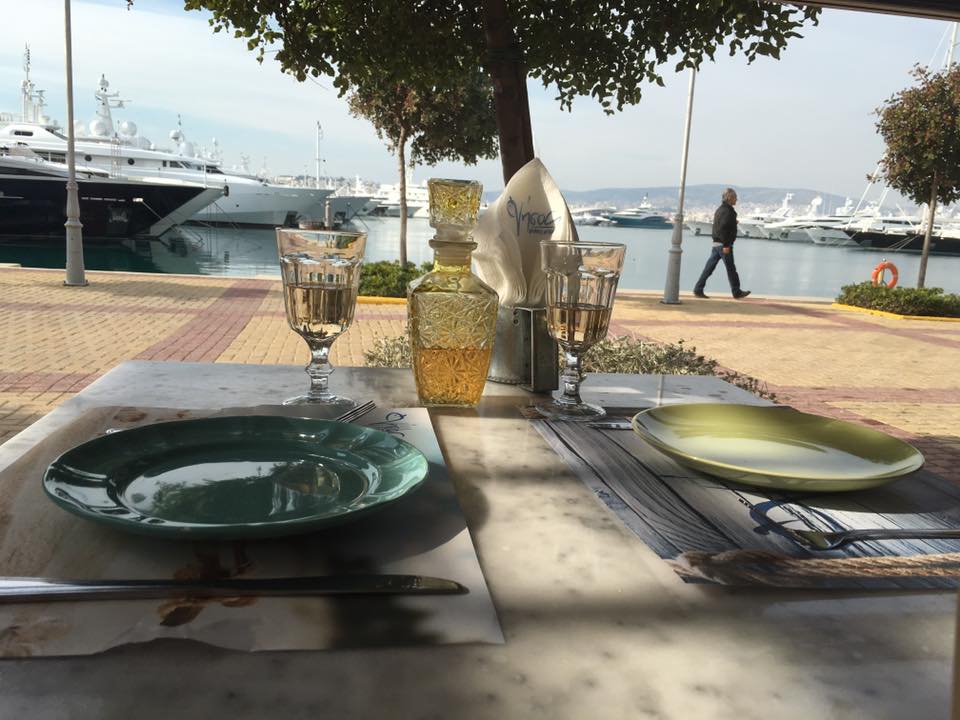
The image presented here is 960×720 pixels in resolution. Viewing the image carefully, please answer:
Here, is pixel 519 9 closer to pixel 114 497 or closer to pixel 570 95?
pixel 570 95

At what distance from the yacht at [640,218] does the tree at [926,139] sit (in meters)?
60.7

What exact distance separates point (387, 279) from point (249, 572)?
31.8 feet

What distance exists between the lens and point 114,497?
0.74 meters

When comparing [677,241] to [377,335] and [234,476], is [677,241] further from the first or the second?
[234,476]

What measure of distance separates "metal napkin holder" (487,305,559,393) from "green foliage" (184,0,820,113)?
7.36ft

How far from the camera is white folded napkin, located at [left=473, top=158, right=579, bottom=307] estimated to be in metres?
1.52

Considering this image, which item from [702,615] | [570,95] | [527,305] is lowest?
[702,615]

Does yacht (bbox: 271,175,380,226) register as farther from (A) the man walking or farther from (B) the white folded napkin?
(B) the white folded napkin

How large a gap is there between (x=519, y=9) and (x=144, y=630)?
3.54 metres

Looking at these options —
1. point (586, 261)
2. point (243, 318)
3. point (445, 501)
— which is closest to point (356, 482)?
point (445, 501)

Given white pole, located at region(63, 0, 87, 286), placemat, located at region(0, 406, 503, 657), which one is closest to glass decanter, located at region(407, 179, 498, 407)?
placemat, located at region(0, 406, 503, 657)

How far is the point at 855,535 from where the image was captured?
778mm

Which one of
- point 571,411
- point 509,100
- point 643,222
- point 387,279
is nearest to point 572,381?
point 571,411

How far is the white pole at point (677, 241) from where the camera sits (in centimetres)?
1084
